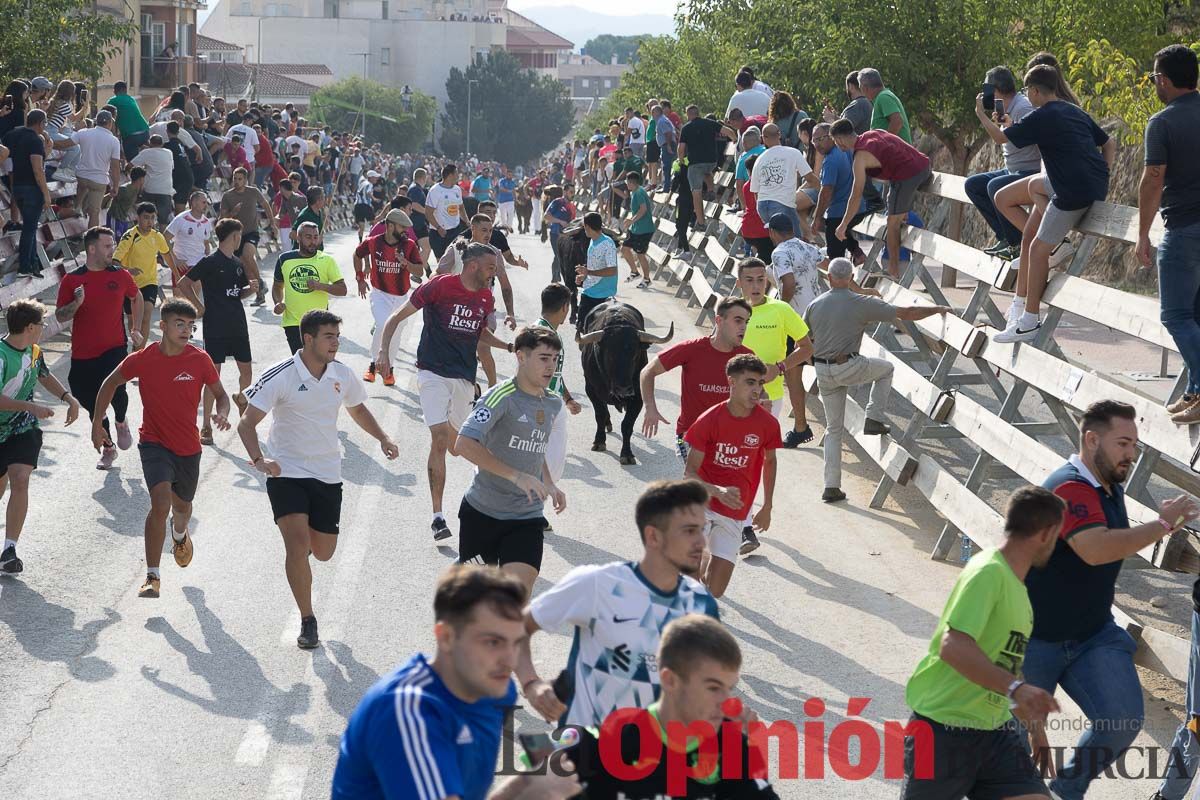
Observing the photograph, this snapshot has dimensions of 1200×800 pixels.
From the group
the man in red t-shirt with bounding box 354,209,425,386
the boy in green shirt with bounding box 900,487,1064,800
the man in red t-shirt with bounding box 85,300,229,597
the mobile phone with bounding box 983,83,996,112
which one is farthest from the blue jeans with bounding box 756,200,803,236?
the boy in green shirt with bounding box 900,487,1064,800

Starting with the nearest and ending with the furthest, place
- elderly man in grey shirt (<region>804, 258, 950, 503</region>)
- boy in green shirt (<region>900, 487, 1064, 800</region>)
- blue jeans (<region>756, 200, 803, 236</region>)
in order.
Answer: boy in green shirt (<region>900, 487, 1064, 800</region>) < elderly man in grey shirt (<region>804, 258, 950, 503</region>) < blue jeans (<region>756, 200, 803, 236</region>)

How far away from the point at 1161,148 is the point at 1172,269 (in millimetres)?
742

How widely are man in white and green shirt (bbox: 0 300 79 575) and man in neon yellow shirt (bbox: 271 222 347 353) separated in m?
4.75

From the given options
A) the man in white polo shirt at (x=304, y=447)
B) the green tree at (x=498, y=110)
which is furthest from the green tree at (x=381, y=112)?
the man in white polo shirt at (x=304, y=447)

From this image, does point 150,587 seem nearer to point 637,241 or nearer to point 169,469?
point 169,469

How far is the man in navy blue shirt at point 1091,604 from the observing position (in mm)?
6469

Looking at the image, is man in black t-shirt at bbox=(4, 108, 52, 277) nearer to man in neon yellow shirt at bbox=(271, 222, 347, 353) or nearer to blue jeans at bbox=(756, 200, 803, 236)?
man in neon yellow shirt at bbox=(271, 222, 347, 353)

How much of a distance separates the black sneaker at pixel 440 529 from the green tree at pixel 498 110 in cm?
11649

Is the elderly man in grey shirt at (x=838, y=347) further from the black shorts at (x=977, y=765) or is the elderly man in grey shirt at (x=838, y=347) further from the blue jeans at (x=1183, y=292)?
the black shorts at (x=977, y=765)

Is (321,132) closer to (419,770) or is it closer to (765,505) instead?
(765,505)

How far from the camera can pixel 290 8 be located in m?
130

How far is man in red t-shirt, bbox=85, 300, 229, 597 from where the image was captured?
32.6 feet

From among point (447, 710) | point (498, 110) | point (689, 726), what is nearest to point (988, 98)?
point (689, 726)

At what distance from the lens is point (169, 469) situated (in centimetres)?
1002
